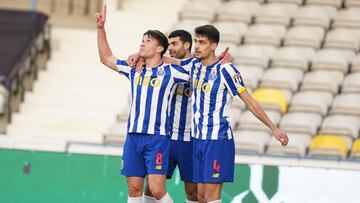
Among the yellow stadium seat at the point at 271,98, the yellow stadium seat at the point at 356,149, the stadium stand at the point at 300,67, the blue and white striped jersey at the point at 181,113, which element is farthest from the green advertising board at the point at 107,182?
the yellow stadium seat at the point at 271,98

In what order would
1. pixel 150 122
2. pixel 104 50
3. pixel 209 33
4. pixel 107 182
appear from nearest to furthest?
pixel 209 33, pixel 150 122, pixel 104 50, pixel 107 182

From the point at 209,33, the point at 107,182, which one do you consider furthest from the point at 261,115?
the point at 107,182

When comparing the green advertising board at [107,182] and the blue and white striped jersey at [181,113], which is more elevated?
the blue and white striped jersey at [181,113]

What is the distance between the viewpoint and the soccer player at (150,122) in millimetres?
14367

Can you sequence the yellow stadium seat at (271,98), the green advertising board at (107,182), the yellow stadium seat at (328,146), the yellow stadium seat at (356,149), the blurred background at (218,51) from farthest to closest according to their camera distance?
1. the yellow stadium seat at (271,98)
2. the blurred background at (218,51)
3. the yellow stadium seat at (328,146)
4. the yellow stadium seat at (356,149)
5. the green advertising board at (107,182)

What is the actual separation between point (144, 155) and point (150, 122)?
11.5 inches

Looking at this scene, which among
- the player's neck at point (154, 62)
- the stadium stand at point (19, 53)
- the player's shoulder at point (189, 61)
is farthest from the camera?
the stadium stand at point (19, 53)

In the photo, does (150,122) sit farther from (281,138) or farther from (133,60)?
(281,138)

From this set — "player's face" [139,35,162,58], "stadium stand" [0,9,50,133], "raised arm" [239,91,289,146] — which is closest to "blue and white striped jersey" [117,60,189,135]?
"player's face" [139,35,162,58]

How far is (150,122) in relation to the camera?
14.4 m

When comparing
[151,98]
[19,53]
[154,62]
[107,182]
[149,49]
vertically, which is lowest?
[107,182]

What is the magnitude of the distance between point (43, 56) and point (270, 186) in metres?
7.36

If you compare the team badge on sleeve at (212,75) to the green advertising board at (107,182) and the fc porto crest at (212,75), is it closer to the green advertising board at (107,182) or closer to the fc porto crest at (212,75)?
the fc porto crest at (212,75)

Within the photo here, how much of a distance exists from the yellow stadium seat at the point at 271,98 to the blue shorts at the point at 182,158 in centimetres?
572
